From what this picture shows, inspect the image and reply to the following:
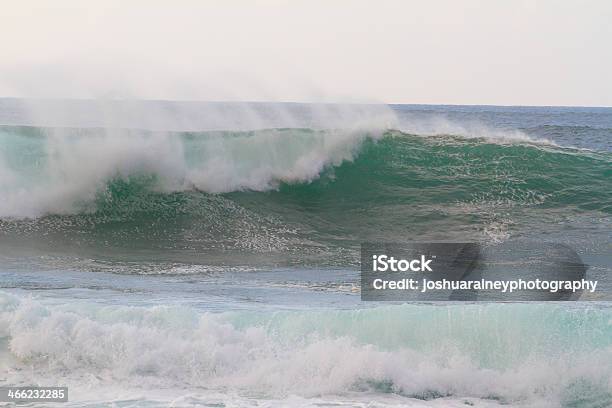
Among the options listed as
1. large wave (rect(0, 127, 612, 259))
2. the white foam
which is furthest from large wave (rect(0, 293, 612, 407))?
the white foam

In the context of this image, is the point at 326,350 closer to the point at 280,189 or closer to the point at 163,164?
the point at 280,189

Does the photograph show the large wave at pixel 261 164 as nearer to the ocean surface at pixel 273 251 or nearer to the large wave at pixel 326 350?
the ocean surface at pixel 273 251

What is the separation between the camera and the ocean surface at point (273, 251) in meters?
6.57

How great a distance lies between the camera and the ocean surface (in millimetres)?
6566

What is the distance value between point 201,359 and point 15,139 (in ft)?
37.3

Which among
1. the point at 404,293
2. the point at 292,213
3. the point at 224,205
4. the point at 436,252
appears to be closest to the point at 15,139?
the point at 224,205

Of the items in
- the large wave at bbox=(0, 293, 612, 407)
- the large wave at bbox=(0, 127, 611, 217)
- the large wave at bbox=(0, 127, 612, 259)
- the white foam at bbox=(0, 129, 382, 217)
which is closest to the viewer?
the large wave at bbox=(0, 293, 612, 407)

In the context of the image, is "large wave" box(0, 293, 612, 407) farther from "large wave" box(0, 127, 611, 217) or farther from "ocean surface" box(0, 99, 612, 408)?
"large wave" box(0, 127, 611, 217)

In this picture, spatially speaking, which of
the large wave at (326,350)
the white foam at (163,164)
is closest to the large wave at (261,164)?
the white foam at (163,164)

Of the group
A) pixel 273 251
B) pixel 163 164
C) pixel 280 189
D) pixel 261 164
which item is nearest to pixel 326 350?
pixel 273 251

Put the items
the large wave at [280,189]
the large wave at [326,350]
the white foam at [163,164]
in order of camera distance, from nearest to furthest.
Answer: the large wave at [326,350], the large wave at [280,189], the white foam at [163,164]

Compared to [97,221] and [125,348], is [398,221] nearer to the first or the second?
[97,221]

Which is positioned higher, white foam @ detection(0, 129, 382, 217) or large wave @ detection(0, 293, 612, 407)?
white foam @ detection(0, 129, 382, 217)

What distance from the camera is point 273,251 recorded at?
1219 centimetres
